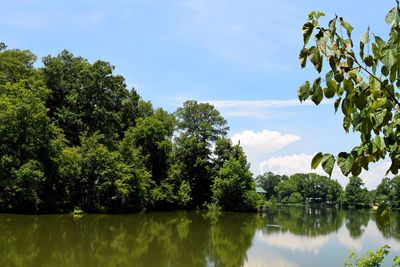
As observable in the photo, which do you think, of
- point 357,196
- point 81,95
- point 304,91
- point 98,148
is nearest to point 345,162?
point 304,91

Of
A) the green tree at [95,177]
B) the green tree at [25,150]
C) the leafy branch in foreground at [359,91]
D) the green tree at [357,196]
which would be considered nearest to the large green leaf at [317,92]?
the leafy branch in foreground at [359,91]

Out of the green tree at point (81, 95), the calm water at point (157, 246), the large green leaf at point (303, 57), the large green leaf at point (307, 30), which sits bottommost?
the calm water at point (157, 246)

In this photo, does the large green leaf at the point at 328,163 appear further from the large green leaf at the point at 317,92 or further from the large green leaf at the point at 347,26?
the large green leaf at the point at 347,26

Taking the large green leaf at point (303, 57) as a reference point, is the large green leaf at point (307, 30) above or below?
above

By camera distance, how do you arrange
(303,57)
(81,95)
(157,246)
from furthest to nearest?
(81,95) → (157,246) → (303,57)

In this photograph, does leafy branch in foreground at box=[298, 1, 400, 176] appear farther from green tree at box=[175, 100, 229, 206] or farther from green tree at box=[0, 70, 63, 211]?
green tree at box=[175, 100, 229, 206]

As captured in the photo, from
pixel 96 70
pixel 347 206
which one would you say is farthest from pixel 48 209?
pixel 347 206

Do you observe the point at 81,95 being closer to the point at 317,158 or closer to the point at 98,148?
the point at 98,148

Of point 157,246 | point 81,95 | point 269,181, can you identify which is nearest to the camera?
point 157,246

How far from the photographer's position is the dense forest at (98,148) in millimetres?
26500

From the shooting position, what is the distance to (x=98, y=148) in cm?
3139

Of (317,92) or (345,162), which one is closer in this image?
(345,162)

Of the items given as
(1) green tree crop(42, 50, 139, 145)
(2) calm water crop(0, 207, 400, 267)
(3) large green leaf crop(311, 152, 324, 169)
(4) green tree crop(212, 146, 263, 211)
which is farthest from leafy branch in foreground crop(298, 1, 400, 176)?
(4) green tree crop(212, 146, 263, 211)

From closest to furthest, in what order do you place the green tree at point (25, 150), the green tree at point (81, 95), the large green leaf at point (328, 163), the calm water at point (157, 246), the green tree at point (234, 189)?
the large green leaf at point (328, 163)
the calm water at point (157, 246)
the green tree at point (25, 150)
the green tree at point (81, 95)
the green tree at point (234, 189)
